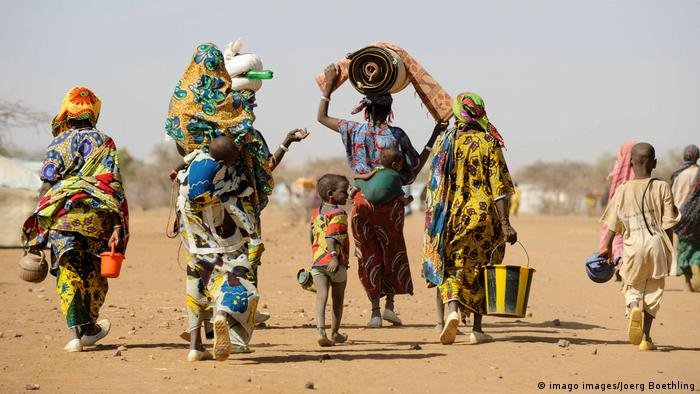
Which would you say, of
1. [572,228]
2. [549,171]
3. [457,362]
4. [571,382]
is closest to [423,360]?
[457,362]

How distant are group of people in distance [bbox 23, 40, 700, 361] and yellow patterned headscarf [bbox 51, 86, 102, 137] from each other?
1 centimetres

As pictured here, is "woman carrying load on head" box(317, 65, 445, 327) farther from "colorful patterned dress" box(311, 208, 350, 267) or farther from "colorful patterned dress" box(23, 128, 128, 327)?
"colorful patterned dress" box(23, 128, 128, 327)

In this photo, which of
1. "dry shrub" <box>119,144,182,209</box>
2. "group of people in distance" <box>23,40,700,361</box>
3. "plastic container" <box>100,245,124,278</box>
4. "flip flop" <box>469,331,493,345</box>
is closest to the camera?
"group of people in distance" <box>23,40,700,361</box>

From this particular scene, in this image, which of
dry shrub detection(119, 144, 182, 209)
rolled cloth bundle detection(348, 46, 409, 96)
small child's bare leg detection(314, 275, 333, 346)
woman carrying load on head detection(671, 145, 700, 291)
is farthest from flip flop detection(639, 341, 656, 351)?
dry shrub detection(119, 144, 182, 209)

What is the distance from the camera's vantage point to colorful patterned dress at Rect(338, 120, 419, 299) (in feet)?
36.2

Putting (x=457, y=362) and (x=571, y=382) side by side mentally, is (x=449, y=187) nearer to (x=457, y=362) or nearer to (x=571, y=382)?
(x=457, y=362)

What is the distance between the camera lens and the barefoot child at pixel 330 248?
30.9ft

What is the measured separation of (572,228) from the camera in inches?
1642

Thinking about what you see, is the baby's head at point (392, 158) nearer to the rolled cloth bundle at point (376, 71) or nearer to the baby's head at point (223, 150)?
the rolled cloth bundle at point (376, 71)

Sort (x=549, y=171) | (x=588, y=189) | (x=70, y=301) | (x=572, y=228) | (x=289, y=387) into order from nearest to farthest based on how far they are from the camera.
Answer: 1. (x=289, y=387)
2. (x=70, y=301)
3. (x=572, y=228)
4. (x=588, y=189)
5. (x=549, y=171)

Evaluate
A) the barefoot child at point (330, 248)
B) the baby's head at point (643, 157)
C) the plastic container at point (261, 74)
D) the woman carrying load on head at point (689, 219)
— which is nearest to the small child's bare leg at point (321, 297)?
the barefoot child at point (330, 248)

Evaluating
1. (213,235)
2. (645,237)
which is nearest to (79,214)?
(213,235)

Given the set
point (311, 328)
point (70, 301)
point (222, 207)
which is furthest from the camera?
point (311, 328)

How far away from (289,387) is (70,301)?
2.51 m
